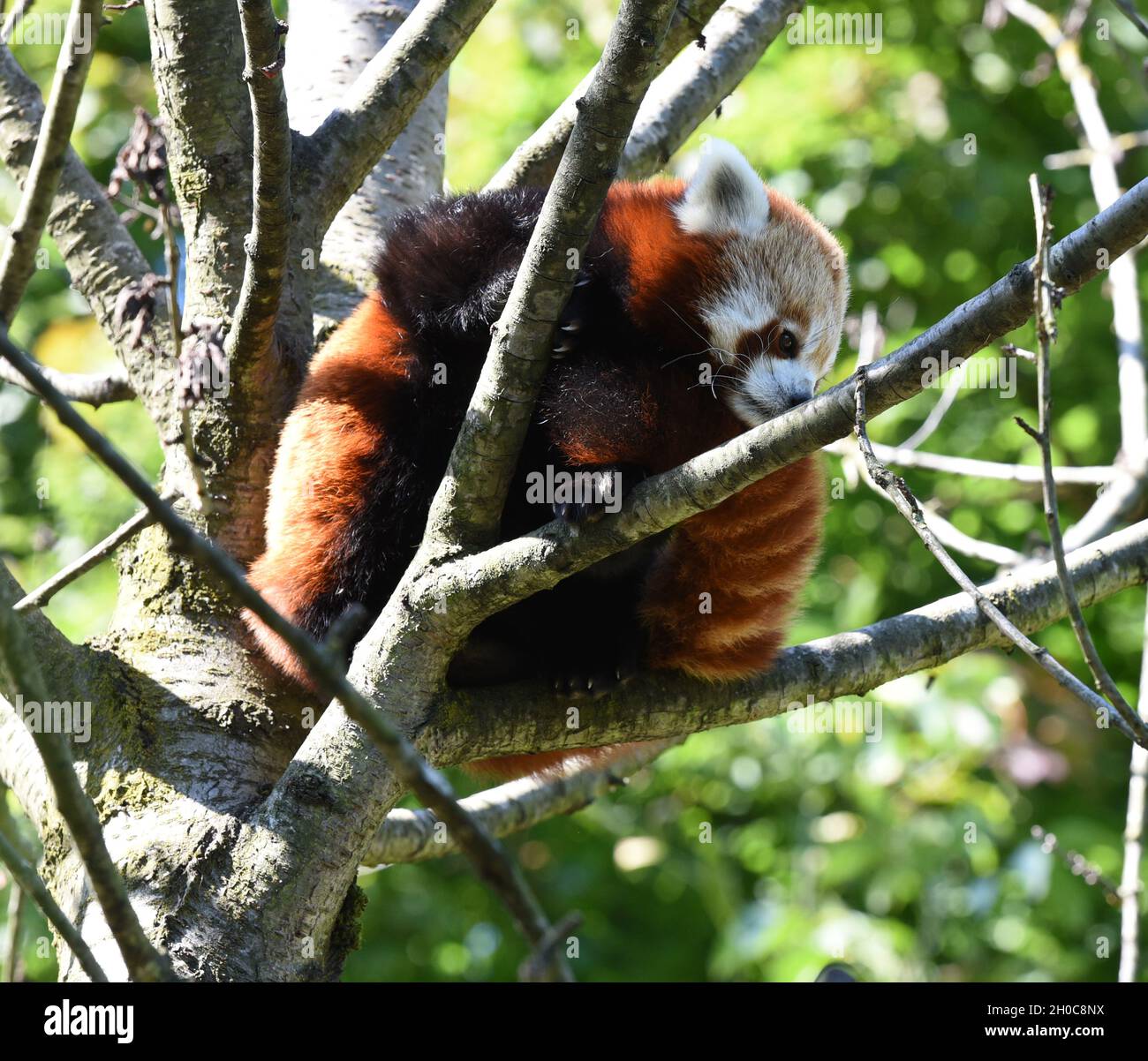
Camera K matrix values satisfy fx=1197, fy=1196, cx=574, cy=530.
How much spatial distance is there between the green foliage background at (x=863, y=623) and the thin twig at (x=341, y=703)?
13.2ft

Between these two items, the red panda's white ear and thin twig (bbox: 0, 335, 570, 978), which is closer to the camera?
thin twig (bbox: 0, 335, 570, 978)

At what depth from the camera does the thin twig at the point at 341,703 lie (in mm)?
1078

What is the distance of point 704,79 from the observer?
3775 millimetres

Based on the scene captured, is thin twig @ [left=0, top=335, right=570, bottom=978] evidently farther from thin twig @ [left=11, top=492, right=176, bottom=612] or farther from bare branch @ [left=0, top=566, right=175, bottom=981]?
thin twig @ [left=11, top=492, right=176, bottom=612]

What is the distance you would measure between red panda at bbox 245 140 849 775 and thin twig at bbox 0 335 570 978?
1284mm

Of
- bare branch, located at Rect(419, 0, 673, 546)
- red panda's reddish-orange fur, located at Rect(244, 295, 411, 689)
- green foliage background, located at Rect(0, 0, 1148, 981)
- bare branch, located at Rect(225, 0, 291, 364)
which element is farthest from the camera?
green foliage background, located at Rect(0, 0, 1148, 981)

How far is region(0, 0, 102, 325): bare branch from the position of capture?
227cm

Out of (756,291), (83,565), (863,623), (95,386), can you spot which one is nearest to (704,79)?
(756,291)

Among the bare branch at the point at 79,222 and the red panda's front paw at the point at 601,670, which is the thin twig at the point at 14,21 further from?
the red panda's front paw at the point at 601,670

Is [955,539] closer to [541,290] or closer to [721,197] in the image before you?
[721,197]

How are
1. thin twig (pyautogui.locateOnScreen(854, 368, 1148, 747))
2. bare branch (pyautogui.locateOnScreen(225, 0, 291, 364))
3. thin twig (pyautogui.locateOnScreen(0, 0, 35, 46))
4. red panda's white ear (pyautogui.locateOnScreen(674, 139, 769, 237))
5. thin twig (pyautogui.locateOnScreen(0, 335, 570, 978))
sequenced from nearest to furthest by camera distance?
thin twig (pyautogui.locateOnScreen(0, 335, 570, 978))
thin twig (pyautogui.locateOnScreen(854, 368, 1148, 747))
bare branch (pyautogui.locateOnScreen(225, 0, 291, 364))
thin twig (pyautogui.locateOnScreen(0, 0, 35, 46))
red panda's white ear (pyautogui.locateOnScreen(674, 139, 769, 237))

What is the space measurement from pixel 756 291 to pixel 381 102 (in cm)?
113

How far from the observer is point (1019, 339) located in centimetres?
601

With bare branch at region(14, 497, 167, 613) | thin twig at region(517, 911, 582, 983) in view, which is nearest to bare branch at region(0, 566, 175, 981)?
thin twig at region(517, 911, 582, 983)
